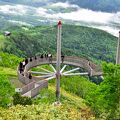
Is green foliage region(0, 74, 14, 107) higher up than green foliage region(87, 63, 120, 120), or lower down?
lower down

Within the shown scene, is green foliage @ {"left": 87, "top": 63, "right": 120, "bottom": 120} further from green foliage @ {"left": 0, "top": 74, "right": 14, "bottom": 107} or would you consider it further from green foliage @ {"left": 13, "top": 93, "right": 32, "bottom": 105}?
green foliage @ {"left": 0, "top": 74, "right": 14, "bottom": 107}

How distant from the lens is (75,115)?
72.4ft

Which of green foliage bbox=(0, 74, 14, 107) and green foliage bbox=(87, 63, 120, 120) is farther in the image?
green foliage bbox=(0, 74, 14, 107)

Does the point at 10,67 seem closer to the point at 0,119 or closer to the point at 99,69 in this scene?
the point at 99,69

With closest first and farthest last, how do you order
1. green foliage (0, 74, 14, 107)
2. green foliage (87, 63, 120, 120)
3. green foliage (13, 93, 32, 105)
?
green foliage (87, 63, 120, 120) < green foliage (13, 93, 32, 105) < green foliage (0, 74, 14, 107)

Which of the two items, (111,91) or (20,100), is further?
(20,100)

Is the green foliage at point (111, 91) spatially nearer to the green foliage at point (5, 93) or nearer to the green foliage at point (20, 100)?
the green foliage at point (20, 100)

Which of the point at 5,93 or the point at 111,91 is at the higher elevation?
the point at 111,91

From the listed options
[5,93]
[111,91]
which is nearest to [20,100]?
[5,93]

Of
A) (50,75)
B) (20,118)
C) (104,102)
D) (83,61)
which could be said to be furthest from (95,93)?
(83,61)

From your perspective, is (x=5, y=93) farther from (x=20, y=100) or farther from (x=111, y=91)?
(x=111, y=91)

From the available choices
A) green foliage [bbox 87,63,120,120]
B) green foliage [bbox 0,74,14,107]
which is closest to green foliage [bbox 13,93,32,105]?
green foliage [bbox 0,74,14,107]

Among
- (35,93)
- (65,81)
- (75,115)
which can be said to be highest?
(75,115)

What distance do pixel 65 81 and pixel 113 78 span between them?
4182 cm
